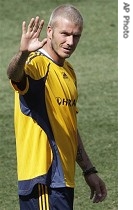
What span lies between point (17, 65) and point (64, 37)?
22.0 inches

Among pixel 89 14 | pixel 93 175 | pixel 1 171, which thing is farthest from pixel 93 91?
pixel 93 175

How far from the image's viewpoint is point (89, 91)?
48.2ft

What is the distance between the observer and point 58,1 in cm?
2036

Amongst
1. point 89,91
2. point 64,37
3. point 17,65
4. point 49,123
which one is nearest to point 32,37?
point 17,65

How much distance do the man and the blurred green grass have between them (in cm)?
321

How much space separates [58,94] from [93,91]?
27.3ft

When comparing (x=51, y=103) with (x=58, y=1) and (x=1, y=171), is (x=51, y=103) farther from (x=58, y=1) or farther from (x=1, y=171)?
(x=58, y=1)

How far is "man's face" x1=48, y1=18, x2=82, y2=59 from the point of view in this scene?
6.32 meters

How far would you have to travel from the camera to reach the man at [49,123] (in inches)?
248

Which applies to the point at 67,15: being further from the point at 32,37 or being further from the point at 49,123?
the point at 49,123

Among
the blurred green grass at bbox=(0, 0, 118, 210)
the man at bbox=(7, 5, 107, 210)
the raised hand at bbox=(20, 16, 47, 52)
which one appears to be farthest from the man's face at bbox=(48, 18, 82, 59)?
the blurred green grass at bbox=(0, 0, 118, 210)

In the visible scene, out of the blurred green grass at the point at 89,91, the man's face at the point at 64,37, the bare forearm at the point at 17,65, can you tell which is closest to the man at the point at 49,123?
the man's face at the point at 64,37

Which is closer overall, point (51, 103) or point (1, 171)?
point (51, 103)

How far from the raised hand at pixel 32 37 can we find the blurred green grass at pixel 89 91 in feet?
12.8
